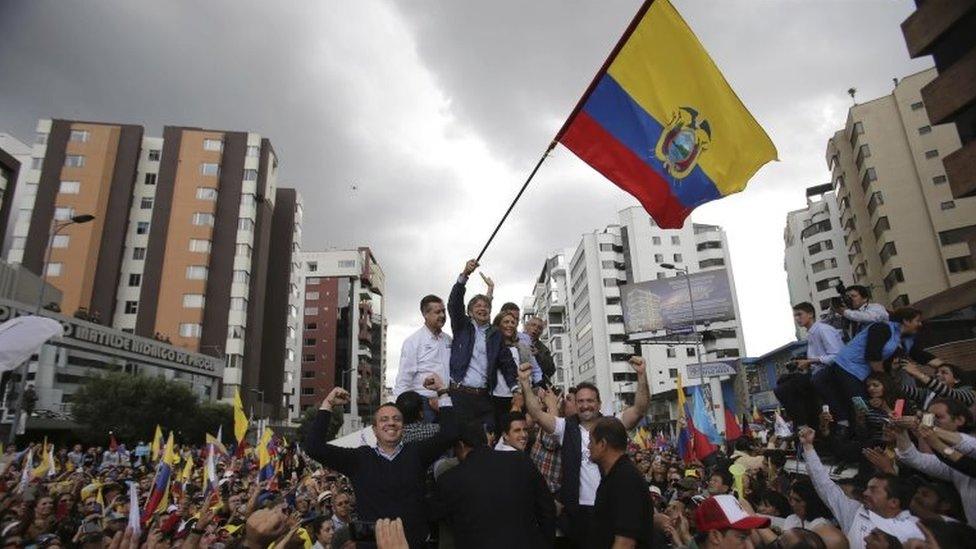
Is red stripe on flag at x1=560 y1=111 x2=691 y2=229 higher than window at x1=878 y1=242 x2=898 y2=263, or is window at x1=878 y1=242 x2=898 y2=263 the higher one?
window at x1=878 y1=242 x2=898 y2=263

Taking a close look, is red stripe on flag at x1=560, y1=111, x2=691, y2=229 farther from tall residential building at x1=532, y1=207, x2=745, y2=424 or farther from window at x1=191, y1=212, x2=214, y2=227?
tall residential building at x1=532, y1=207, x2=745, y2=424

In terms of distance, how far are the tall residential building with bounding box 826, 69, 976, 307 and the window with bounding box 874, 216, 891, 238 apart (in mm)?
77

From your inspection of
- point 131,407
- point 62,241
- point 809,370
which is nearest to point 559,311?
point 62,241

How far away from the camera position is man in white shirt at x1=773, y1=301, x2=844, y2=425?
294 inches

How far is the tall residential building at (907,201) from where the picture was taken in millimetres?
46094

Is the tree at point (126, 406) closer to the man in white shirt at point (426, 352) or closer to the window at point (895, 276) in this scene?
the man in white shirt at point (426, 352)

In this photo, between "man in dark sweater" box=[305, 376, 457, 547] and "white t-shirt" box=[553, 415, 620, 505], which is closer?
"man in dark sweater" box=[305, 376, 457, 547]

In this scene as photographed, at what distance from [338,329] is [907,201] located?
8207 cm

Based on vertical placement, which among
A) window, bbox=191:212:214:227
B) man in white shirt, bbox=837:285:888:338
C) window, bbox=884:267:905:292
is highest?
window, bbox=191:212:214:227

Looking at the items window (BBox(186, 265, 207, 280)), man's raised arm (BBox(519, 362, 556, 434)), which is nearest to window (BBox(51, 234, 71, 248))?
window (BBox(186, 265, 207, 280))

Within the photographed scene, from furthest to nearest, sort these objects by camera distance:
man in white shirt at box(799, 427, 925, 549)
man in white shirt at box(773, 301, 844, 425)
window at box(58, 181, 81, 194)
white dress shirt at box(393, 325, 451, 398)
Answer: window at box(58, 181, 81, 194)
man in white shirt at box(773, 301, 844, 425)
white dress shirt at box(393, 325, 451, 398)
man in white shirt at box(799, 427, 925, 549)

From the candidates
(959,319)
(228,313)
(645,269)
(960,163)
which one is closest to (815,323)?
(960,163)

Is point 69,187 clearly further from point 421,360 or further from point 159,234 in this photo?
point 421,360

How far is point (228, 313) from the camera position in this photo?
53719 mm
